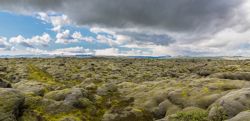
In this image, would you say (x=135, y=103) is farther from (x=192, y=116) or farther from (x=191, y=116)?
(x=192, y=116)

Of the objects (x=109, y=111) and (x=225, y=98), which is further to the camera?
(x=109, y=111)

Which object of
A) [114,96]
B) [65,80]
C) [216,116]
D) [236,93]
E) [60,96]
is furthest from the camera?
[65,80]

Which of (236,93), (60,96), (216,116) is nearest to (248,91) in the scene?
(236,93)

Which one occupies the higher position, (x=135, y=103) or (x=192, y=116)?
(x=192, y=116)

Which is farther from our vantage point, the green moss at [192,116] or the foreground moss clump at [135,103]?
the foreground moss clump at [135,103]

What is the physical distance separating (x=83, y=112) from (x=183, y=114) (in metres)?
20.7

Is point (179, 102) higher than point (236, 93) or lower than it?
lower

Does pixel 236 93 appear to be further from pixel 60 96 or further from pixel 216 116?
pixel 60 96

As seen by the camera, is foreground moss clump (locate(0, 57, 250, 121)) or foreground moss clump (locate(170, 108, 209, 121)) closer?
foreground moss clump (locate(170, 108, 209, 121))

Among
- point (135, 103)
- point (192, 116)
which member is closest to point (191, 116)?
point (192, 116)

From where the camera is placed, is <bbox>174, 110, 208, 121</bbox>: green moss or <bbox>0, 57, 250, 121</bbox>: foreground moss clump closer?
<bbox>174, 110, 208, 121</bbox>: green moss

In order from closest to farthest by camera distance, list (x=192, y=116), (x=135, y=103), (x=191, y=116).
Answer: (x=192, y=116), (x=191, y=116), (x=135, y=103)

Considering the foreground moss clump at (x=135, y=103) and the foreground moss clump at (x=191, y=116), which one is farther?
the foreground moss clump at (x=135, y=103)

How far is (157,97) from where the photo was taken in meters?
60.0
